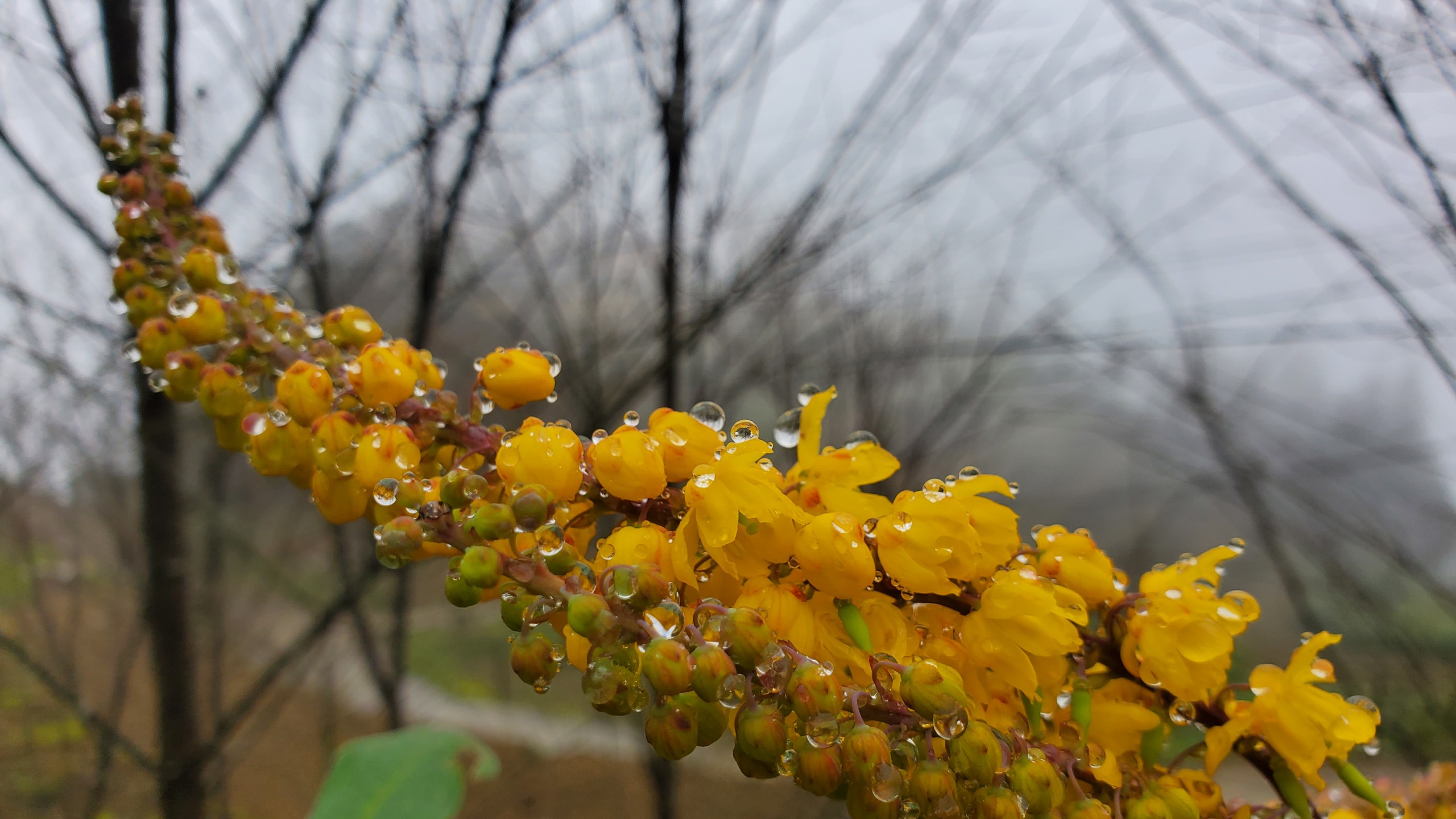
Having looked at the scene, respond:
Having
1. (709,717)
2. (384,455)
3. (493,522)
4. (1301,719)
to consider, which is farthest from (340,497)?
(1301,719)

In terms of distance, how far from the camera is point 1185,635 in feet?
1.34

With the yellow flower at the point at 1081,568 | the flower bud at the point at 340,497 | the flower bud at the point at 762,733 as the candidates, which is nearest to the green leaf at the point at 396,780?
the flower bud at the point at 340,497

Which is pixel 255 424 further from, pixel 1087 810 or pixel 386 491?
pixel 1087 810

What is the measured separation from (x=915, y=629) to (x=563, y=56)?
131 centimetres

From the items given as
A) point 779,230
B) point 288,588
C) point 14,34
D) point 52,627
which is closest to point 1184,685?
point 779,230

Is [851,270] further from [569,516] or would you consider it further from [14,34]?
[14,34]

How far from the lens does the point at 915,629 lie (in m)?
0.42

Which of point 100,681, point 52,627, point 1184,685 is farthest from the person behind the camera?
point 100,681

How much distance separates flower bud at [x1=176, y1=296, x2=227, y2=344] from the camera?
0.51 meters

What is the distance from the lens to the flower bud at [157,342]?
515 mm

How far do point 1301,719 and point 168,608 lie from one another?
1.40 m

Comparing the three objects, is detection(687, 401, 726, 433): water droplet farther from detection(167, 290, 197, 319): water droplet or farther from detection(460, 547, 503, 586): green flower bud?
detection(167, 290, 197, 319): water droplet

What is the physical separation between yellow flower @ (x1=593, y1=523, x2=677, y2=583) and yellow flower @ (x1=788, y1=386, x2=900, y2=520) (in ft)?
0.31

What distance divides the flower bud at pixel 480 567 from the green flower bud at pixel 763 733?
92 mm
